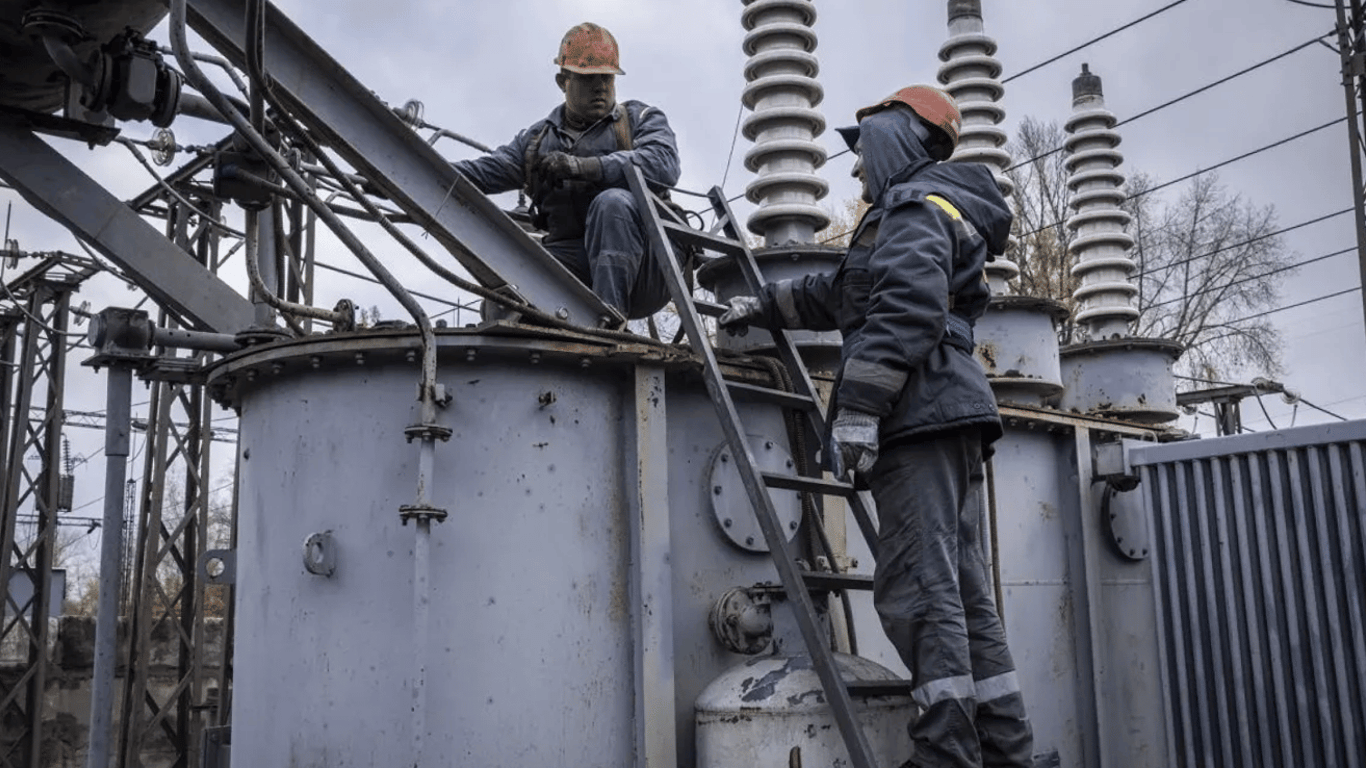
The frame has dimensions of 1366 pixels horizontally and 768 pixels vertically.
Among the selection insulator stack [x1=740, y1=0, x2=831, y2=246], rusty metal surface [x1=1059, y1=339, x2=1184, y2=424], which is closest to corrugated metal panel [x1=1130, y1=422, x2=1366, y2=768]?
rusty metal surface [x1=1059, y1=339, x2=1184, y2=424]

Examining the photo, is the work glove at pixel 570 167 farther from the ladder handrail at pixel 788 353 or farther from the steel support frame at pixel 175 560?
the steel support frame at pixel 175 560

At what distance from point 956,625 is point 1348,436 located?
9.78 feet

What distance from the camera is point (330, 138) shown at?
4.42 m

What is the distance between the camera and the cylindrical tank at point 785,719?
159 inches

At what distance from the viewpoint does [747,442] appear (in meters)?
4.50

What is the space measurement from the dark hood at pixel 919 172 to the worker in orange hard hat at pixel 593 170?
1.19 meters

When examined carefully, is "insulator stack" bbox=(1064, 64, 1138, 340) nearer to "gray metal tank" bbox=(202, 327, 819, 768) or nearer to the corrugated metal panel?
the corrugated metal panel

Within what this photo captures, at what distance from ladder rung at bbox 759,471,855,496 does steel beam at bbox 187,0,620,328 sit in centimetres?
98

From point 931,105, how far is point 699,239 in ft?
3.69

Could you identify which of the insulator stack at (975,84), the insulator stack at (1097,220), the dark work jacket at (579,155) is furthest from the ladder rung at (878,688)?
the insulator stack at (1097,220)

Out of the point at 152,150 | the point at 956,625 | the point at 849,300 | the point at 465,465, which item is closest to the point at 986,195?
the point at 849,300

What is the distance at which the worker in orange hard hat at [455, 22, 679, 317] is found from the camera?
5176mm

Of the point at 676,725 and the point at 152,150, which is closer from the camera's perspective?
the point at 676,725

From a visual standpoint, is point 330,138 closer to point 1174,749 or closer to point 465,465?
point 465,465
